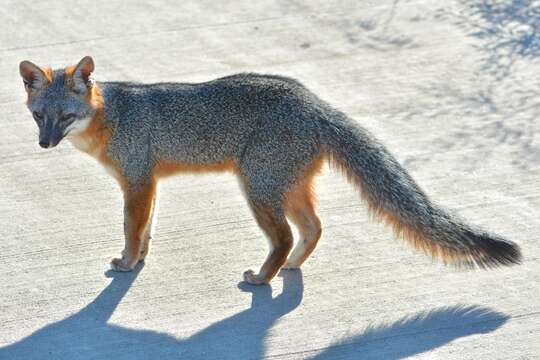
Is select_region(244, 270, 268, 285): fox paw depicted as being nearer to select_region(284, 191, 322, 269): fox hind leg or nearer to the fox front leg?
select_region(284, 191, 322, 269): fox hind leg

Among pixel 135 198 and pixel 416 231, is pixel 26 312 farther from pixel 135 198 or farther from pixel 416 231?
pixel 416 231

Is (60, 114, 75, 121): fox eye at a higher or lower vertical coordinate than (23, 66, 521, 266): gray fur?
lower

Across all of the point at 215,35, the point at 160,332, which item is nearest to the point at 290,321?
the point at 160,332

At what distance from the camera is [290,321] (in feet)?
18.3

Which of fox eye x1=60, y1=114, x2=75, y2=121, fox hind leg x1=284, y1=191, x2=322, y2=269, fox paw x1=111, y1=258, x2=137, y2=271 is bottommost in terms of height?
fox paw x1=111, y1=258, x2=137, y2=271

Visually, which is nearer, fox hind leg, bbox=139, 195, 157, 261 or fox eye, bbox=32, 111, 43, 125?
fox eye, bbox=32, 111, 43, 125

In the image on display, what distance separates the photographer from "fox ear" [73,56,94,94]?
6.10 meters

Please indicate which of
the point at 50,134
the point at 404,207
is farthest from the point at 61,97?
the point at 404,207

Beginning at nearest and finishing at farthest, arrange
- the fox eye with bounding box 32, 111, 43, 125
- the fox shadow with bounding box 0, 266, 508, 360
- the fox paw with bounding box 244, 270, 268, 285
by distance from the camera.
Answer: the fox shadow with bounding box 0, 266, 508, 360 → the fox paw with bounding box 244, 270, 268, 285 → the fox eye with bounding box 32, 111, 43, 125

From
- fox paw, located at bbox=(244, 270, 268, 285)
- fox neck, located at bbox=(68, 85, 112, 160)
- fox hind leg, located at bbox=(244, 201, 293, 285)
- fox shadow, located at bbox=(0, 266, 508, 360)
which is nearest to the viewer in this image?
fox shadow, located at bbox=(0, 266, 508, 360)

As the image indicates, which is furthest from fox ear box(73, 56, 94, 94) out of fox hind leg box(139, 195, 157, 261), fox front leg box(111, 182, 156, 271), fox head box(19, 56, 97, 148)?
fox hind leg box(139, 195, 157, 261)

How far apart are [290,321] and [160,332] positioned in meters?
0.70

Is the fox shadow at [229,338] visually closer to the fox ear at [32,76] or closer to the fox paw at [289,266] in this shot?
the fox paw at [289,266]

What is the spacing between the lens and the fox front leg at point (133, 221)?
20.2 ft
